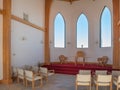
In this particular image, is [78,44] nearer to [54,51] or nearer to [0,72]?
[54,51]

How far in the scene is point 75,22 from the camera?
13.4 m

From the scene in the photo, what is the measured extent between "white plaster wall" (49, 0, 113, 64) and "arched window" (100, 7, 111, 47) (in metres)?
0.31

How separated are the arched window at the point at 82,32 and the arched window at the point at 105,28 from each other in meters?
1.24

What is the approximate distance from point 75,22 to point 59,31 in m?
1.49

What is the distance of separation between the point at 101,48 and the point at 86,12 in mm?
3017

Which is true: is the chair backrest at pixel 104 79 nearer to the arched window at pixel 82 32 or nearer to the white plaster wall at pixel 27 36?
the white plaster wall at pixel 27 36

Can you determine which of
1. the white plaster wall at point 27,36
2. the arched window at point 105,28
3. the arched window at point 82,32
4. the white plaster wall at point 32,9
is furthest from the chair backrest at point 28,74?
the arched window at point 105,28

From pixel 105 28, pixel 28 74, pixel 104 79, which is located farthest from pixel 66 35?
pixel 104 79

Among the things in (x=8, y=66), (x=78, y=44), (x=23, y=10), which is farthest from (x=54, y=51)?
(x=8, y=66)

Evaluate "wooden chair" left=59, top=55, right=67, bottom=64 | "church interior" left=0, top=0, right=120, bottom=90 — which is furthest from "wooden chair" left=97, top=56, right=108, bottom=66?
"wooden chair" left=59, top=55, right=67, bottom=64

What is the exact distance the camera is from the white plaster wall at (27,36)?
342 inches

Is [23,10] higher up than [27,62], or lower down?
higher up

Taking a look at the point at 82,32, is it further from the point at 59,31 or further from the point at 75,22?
the point at 59,31

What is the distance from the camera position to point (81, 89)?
6.41 m
